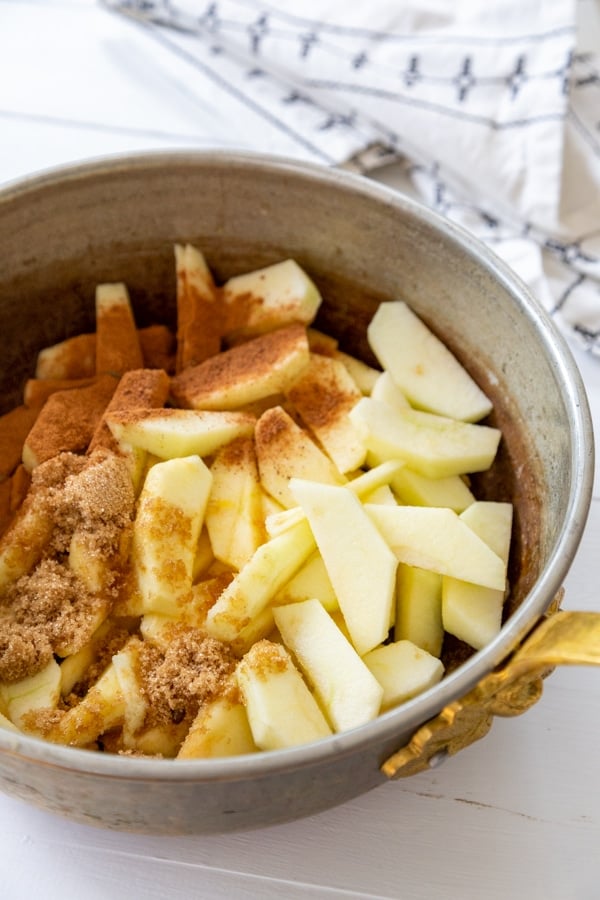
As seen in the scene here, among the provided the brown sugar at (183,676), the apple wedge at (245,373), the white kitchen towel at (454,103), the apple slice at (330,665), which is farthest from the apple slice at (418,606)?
the white kitchen towel at (454,103)

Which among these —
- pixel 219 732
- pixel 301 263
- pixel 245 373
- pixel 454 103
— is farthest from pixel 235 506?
pixel 454 103

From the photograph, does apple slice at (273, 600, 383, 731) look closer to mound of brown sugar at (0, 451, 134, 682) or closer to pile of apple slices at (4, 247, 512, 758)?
pile of apple slices at (4, 247, 512, 758)

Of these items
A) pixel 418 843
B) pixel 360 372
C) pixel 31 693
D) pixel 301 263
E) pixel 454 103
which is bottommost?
pixel 418 843

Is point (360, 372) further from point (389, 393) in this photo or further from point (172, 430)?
point (172, 430)

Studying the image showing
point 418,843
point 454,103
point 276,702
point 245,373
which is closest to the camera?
point 276,702

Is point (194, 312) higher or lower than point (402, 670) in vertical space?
higher

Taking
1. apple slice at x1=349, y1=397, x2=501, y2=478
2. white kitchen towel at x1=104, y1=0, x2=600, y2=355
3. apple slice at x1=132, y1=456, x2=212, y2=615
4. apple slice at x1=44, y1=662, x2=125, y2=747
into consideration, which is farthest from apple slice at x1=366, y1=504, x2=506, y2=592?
white kitchen towel at x1=104, y1=0, x2=600, y2=355

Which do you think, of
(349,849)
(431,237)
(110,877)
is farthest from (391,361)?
(110,877)

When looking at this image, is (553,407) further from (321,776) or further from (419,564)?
(321,776)
